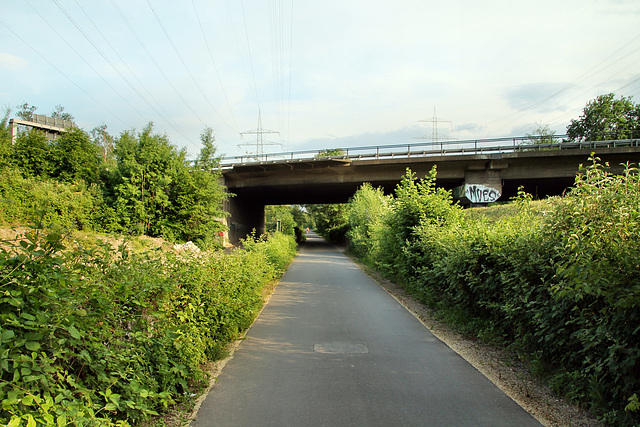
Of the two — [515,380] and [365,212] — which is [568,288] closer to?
[515,380]

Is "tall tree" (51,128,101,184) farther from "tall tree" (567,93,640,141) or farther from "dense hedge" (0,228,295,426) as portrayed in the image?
"tall tree" (567,93,640,141)

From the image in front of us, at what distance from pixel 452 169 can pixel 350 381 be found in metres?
28.1

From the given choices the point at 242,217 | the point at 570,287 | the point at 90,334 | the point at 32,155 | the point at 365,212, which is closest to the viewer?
the point at 90,334

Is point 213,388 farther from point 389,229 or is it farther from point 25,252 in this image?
point 389,229

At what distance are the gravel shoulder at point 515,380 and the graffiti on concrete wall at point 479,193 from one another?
2356 centimetres

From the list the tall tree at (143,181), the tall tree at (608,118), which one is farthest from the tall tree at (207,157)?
the tall tree at (608,118)

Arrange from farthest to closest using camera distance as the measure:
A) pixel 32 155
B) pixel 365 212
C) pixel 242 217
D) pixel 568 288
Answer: pixel 242 217 < pixel 365 212 < pixel 32 155 < pixel 568 288

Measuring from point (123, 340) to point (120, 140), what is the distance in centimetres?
1958

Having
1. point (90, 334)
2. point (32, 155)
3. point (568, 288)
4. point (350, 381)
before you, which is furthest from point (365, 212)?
point (90, 334)

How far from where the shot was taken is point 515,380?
5.10m

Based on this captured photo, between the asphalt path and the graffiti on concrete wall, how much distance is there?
23568 mm

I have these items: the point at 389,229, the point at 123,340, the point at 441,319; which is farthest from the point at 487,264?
the point at 389,229

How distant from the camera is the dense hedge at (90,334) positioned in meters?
2.38

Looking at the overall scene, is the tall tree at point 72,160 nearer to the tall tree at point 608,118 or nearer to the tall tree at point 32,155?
the tall tree at point 32,155
